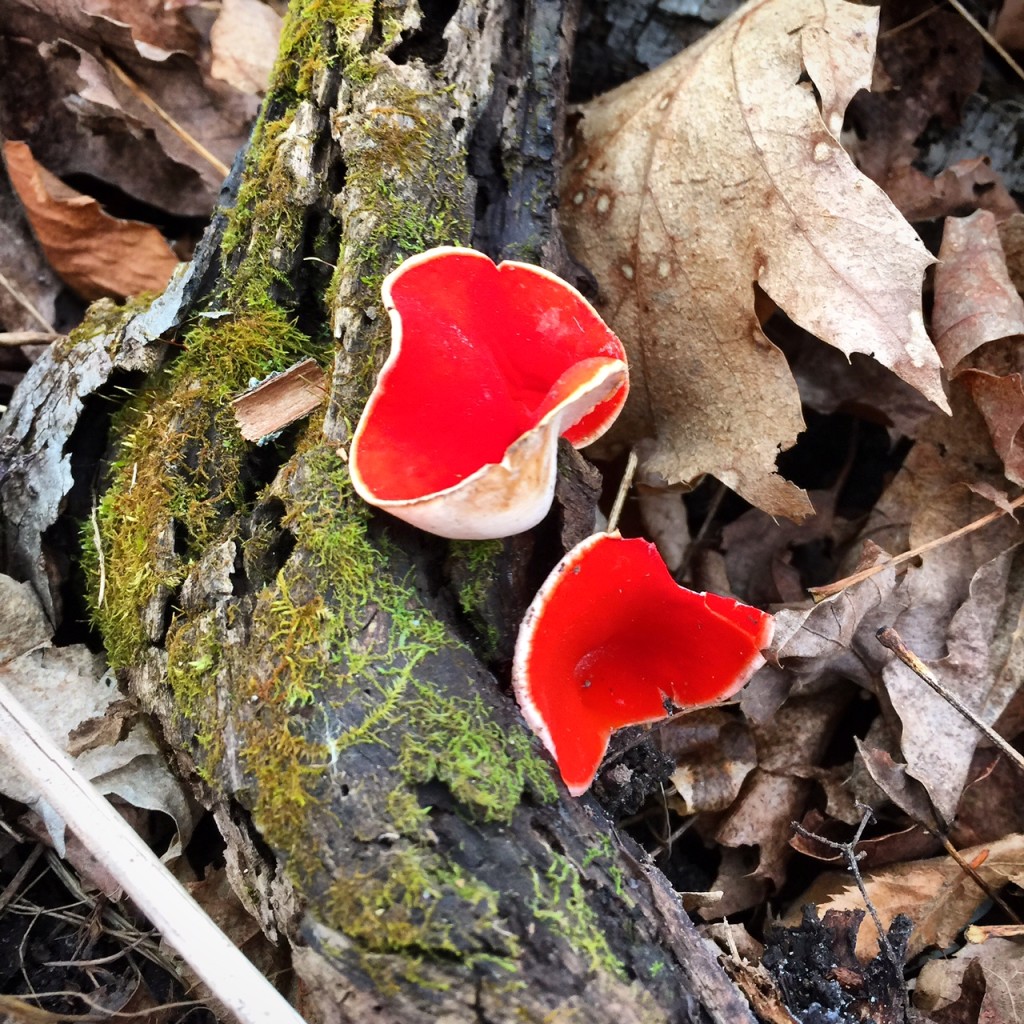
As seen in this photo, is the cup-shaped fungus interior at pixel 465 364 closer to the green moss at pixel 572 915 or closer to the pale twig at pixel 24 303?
the green moss at pixel 572 915

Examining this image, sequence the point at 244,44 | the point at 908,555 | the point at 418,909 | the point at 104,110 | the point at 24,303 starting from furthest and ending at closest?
the point at 244,44 → the point at 104,110 → the point at 24,303 → the point at 908,555 → the point at 418,909

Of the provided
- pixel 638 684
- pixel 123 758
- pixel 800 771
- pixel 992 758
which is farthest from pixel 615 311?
pixel 123 758

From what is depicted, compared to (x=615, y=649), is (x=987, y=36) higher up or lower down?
higher up

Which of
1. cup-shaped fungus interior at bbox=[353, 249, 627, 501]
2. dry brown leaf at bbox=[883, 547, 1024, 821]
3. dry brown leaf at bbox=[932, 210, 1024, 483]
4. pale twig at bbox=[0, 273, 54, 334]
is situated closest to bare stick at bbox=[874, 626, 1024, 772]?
dry brown leaf at bbox=[883, 547, 1024, 821]

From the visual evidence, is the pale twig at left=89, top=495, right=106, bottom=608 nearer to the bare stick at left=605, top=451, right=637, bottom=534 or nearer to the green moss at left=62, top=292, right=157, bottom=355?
the green moss at left=62, top=292, right=157, bottom=355

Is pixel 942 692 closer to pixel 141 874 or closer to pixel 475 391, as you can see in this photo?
pixel 475 391

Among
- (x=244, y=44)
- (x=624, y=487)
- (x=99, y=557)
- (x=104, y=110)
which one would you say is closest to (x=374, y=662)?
(x=99, y=557)

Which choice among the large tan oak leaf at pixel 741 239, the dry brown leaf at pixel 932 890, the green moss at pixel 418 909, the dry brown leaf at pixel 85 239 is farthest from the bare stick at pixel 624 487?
the dry brown leaf at pixel 85 239

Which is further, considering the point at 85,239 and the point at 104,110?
the point at 104,110

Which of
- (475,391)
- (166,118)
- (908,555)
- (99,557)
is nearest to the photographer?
(475,391)
